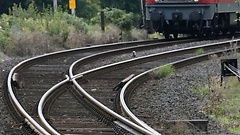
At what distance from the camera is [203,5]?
23656 millimetres

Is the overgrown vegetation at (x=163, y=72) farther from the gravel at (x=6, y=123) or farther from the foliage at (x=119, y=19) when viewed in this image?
the foliage at (x=119, y=19)

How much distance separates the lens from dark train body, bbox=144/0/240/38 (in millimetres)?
23750

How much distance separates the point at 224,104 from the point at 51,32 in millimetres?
13143

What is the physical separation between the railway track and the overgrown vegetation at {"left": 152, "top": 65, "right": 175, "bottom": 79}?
1.78 ft

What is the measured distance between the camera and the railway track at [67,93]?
873 centimetres

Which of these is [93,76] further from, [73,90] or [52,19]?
[52,19]

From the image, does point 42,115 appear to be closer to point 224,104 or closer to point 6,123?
point 6,123

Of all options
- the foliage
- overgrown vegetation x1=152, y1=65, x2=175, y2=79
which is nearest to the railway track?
overgrown vegetation x1=152, y1=65, x2=175, y2=79

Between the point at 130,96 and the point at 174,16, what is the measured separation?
43.3 ft

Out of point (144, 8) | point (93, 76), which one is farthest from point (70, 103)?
point (144, 8)

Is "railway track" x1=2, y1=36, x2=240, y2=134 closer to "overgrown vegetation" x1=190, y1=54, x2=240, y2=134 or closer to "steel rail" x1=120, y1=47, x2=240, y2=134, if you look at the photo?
"steel rail" x1=120, y1=47, x2=240, y2=134

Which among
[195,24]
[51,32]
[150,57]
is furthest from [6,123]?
[195,24]

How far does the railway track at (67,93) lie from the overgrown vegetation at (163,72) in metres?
0.54

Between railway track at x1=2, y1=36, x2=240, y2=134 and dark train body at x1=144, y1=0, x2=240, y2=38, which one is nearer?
railway track at x1=2, y1=36, x2=240, y2=134
